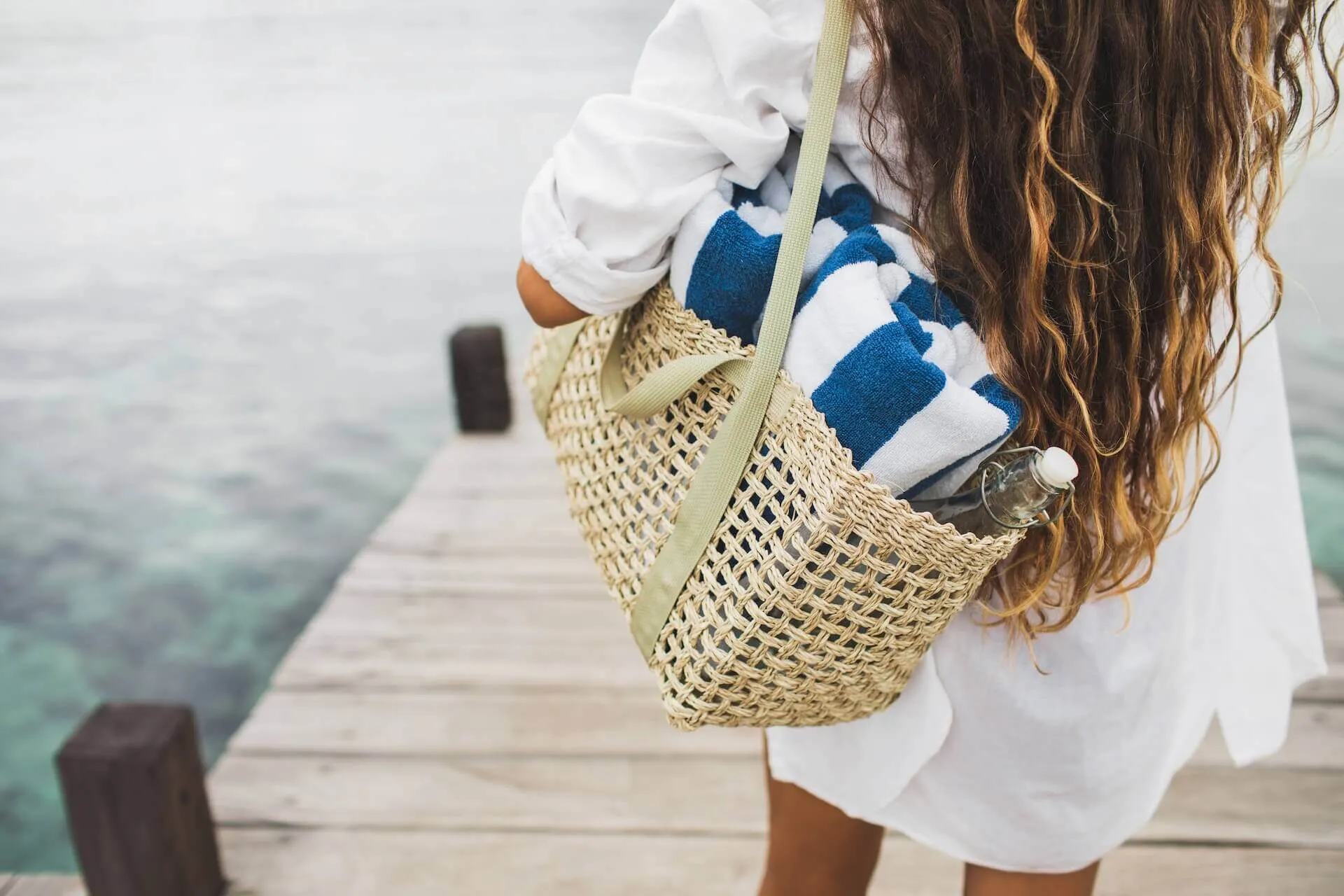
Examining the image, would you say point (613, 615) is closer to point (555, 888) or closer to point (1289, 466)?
point (555, 888)

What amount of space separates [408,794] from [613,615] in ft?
1.87

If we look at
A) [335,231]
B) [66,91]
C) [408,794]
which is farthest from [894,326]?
[66,91]

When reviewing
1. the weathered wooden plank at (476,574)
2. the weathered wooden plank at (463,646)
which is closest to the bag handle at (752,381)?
the weathered wooden plank at (463,646)

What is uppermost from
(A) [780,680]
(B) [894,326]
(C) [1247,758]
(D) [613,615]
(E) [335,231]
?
(B) [894,326]

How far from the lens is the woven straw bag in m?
0.68

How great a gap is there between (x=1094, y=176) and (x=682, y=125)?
26 centimetres

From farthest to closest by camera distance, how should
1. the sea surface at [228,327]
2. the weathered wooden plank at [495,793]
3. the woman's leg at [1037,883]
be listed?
the sea surface at [228,327]
the weathered wooden plank at [495,793]
the woman's leg at [1037,883]

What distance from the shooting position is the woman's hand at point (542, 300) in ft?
2.61

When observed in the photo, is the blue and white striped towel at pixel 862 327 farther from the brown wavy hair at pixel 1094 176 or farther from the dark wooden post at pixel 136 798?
the dark wooden post at pixel 136 798

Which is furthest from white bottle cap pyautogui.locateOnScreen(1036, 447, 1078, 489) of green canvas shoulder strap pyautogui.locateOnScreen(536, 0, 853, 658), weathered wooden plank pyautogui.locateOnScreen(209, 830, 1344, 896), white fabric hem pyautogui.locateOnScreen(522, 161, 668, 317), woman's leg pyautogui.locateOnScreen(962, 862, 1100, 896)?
weathered wooden plank pyautogui.locateOnScreen(209, 830, 1344, 896)

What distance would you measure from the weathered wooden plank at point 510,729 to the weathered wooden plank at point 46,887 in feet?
0.96

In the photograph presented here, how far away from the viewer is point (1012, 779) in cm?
90

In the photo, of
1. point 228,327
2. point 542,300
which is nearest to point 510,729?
point 542,300

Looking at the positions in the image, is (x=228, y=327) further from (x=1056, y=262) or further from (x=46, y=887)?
(x=1056, y=262)
